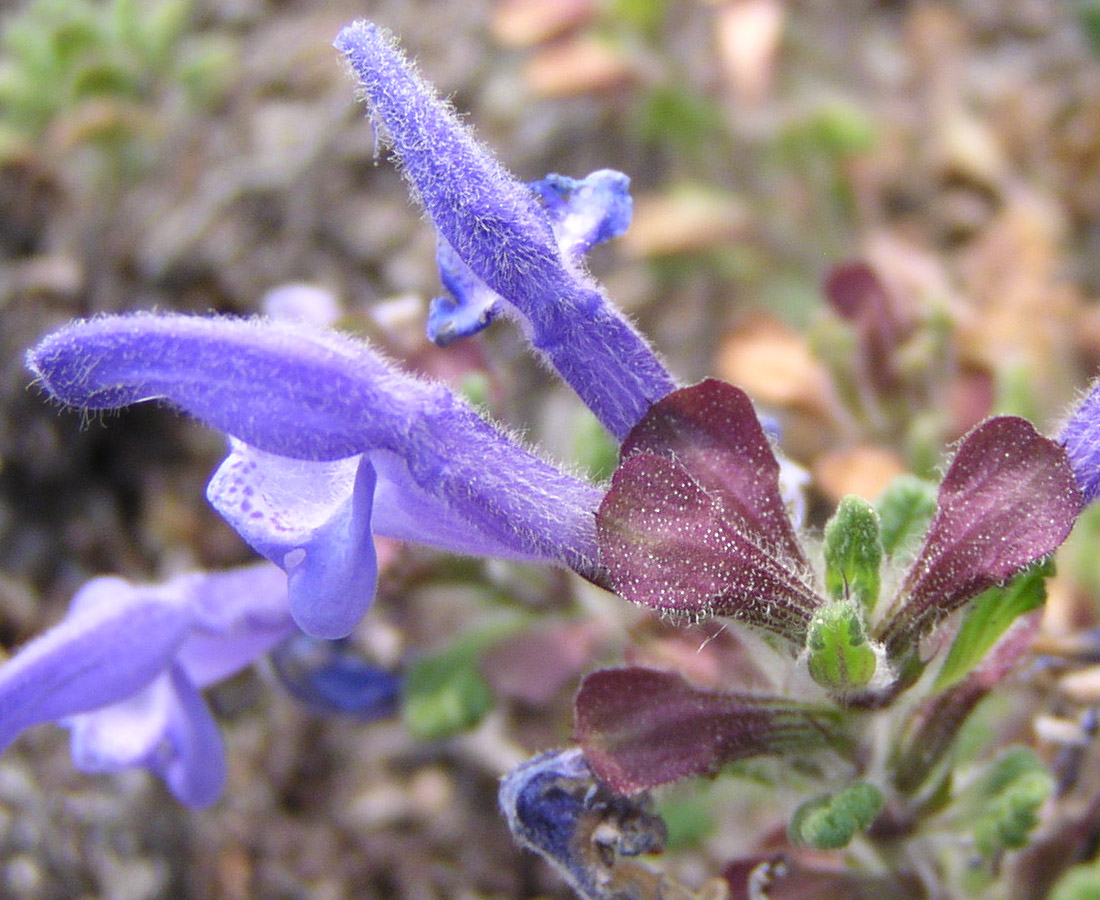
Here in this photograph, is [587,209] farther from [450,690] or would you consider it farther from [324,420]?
[450,690]

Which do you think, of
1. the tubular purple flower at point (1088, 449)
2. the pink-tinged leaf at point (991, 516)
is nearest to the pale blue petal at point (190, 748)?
the pink-tinged leaf at point (991, 516)

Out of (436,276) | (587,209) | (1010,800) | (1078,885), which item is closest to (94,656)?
(587,209)

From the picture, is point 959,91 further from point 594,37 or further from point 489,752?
point 489,752

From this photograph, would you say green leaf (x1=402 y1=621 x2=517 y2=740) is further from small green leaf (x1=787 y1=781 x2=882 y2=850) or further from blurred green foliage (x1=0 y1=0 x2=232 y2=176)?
blurred green foliage (x1=0 y1=0 x2=232 y2=176)

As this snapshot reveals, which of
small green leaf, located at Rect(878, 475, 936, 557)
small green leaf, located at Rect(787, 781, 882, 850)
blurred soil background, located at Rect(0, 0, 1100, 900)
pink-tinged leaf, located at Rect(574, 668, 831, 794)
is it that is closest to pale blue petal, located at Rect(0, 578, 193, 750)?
blurred soil background, located at Rect(0, 0, 1100, 900)

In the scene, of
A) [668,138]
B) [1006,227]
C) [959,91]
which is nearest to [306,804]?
[668,138]

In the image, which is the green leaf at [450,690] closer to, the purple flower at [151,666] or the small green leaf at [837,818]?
the purple flower at [151,666]
